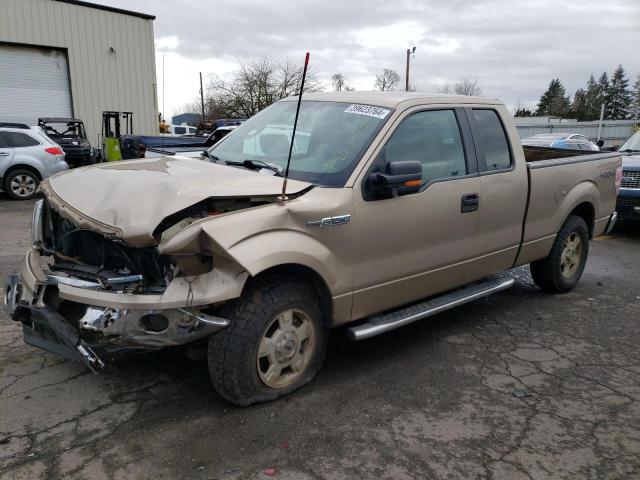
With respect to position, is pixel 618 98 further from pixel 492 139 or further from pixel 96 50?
pixel 492 139

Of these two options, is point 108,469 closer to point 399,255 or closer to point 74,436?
point 74,436

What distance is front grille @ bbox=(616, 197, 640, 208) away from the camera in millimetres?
8750

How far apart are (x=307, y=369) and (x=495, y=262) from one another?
205 cm

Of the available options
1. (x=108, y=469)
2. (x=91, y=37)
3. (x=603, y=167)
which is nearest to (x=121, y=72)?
(x=91, y=37)

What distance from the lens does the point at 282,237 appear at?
10.2 ft

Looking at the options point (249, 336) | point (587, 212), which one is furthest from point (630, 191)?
point (249, 336)

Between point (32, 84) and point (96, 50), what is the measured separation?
2.68 m

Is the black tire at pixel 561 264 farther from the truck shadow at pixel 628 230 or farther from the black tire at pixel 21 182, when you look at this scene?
the black tire at pixel 21 182

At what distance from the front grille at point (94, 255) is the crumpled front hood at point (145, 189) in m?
0.13

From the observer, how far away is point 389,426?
318 centimetres

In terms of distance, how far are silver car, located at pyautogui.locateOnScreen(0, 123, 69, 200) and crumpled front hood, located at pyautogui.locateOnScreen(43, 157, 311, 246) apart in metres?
9.50

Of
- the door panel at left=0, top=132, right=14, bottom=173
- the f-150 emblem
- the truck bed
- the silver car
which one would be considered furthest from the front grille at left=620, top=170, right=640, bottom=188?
the door panel at left=0, top=132, right=14, bottom=173

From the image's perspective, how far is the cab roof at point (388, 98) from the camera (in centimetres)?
396

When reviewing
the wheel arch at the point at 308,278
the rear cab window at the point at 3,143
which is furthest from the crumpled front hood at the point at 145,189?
the rear cab window at the point at 3,143
